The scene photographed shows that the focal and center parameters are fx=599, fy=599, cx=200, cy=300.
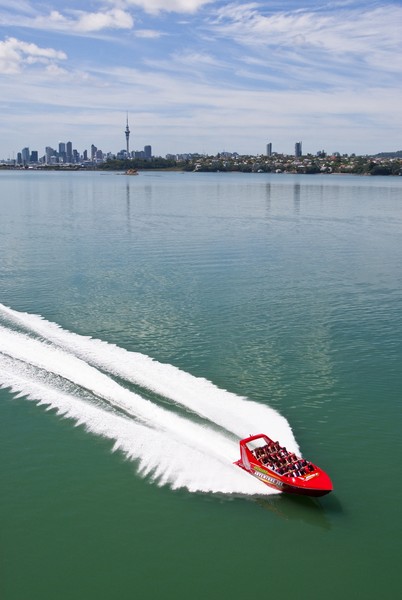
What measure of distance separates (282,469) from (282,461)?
0.51 m

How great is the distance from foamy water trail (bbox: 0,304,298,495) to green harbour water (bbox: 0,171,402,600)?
0.09m

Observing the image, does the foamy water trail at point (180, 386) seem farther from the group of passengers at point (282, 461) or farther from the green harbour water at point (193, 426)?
the group of passengers at point (282, 461)

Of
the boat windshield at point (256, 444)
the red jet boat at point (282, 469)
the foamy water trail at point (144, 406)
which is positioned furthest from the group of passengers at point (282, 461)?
the foamy water trail at point (144, 406)

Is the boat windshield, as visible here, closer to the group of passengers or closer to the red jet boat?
the red jet boat

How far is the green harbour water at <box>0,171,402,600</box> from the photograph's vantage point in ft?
59.7

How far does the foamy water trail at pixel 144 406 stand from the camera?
22.1 m

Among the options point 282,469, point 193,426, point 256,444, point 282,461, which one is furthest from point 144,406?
point 282,469

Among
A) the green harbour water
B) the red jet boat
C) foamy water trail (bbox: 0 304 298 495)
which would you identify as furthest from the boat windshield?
the green harbour water

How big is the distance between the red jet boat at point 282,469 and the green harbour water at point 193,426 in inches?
19.5

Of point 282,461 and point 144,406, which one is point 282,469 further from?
point 144,406

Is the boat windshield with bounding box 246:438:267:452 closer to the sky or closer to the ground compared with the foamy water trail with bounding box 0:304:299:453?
closer to the ground

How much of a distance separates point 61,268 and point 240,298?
62.2ft

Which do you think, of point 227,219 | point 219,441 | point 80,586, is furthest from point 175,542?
point 227,219

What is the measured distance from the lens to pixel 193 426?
2442cm
